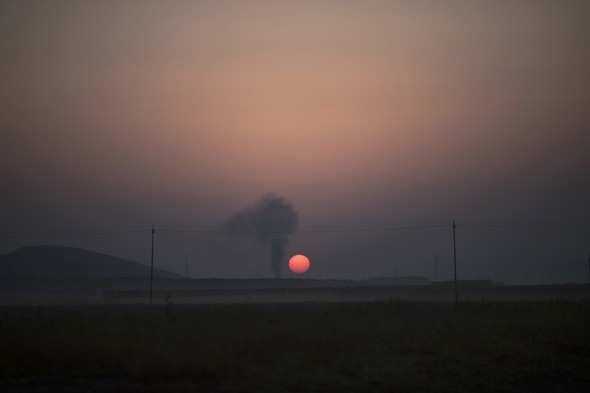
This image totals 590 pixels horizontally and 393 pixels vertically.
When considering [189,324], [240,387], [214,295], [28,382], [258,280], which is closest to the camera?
[28,382]

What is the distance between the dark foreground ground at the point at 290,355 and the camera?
21.8 meters

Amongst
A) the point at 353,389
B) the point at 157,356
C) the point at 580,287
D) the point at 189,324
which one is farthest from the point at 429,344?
the point at 580,287

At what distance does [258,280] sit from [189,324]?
523 feet

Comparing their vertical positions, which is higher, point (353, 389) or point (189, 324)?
point (189, 324)

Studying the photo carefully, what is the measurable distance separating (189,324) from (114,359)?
708 centimetres

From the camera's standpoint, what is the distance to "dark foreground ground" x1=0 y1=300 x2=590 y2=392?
21797 mm

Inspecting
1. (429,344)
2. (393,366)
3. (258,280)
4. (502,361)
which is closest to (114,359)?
(393,366)

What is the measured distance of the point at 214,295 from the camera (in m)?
126

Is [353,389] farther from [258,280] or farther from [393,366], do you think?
[258,280]

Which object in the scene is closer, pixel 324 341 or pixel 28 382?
pixel 28 382

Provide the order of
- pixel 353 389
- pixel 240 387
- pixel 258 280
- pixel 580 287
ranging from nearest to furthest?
pixel 240 387
pixel 353 389
pixel 580 287
pixel 258 280

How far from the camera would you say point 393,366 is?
27.1 meters

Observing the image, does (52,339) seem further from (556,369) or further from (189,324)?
(556,369)

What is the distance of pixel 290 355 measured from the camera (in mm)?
25797
